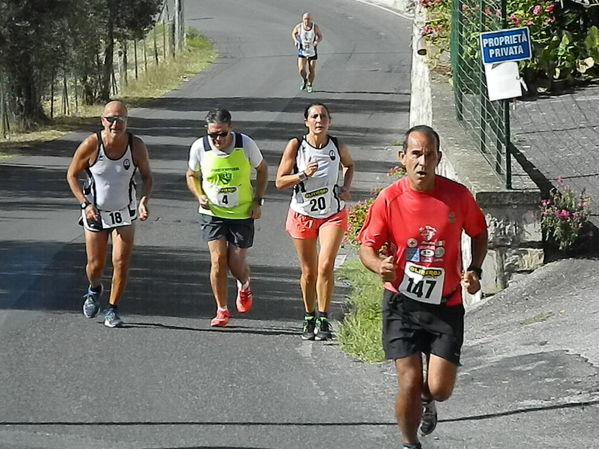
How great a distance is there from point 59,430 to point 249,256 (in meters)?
6.53

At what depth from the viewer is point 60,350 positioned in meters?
9.98

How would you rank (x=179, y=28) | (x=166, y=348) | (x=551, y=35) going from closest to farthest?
1. (x=166, y=348)
2. (x=551, y=35)
3. (x=179, y=28)

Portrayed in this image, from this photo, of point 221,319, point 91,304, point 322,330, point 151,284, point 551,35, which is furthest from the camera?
point 551,35

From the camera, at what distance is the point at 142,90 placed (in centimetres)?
3228

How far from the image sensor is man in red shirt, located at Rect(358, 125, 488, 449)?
7.00m

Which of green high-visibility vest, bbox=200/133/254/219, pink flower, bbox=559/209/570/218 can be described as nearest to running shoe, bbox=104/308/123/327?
green high-visibility vest, bbox=200/133/254/219

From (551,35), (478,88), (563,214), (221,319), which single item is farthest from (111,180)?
(551,35)

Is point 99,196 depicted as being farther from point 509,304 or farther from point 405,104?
point 405,104

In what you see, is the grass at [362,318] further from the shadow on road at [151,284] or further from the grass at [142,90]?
the grass at [142,90]

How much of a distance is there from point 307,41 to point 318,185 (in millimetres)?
19818

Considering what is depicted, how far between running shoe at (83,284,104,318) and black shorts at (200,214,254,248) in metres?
1.05

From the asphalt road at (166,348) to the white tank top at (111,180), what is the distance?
3.21 feet

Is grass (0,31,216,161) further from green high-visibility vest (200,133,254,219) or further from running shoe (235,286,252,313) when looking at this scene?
green high-visibility vest (200,133,254,219)

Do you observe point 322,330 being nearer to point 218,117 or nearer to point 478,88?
point 218,117
